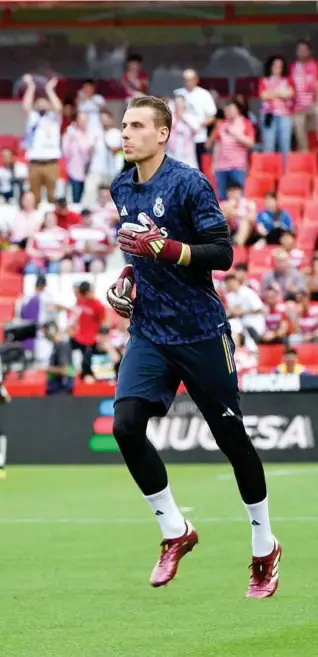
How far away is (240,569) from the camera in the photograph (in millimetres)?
8789

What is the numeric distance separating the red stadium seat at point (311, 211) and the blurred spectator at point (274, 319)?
4.30 metres

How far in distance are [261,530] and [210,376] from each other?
32.3 inches

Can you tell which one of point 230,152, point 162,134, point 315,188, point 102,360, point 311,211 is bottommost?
point 102,360

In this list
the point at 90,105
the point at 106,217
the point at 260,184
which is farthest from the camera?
the point at 90,105

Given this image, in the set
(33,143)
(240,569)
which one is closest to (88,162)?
(33,143)

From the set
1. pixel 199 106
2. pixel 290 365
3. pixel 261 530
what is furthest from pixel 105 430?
pixel 261 530

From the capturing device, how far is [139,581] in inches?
329

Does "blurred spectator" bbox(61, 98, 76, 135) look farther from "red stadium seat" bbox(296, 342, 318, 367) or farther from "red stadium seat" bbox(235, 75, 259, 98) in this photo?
"red stadium seat" bbox(296, 342, 318, 367)

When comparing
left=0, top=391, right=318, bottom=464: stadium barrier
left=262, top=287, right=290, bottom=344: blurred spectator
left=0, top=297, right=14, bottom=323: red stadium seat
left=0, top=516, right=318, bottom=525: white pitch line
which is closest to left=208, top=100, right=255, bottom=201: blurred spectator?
left=0, top=297, right=14, bottom=323: red stadium seat

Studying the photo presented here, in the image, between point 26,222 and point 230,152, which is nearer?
point 26,222

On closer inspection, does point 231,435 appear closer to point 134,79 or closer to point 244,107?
point 244,107

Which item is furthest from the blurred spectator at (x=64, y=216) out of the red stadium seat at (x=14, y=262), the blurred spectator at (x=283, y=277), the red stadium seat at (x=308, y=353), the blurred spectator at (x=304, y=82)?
the red stadium seat at (x=308, y=353)

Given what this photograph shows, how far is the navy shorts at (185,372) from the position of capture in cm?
760

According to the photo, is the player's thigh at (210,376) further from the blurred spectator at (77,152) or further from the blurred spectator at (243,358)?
the blurred spectator at (77,152)
